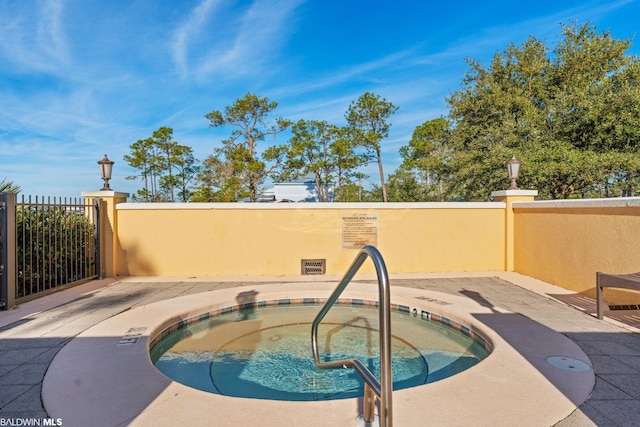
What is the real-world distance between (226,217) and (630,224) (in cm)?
726

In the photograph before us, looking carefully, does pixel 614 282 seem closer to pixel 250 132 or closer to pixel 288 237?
pixel 288 237

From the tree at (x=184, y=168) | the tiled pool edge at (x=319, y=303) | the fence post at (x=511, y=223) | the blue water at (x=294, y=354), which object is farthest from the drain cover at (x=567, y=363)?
the tree at (x=184, y=168)

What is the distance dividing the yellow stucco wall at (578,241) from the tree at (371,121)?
802 inches

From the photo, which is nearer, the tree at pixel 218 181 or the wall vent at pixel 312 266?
the wall vent at pixel 312 266

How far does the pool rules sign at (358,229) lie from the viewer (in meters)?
7.86

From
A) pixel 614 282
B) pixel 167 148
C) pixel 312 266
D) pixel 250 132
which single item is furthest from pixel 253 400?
pixel 167 148

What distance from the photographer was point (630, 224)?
491 cm

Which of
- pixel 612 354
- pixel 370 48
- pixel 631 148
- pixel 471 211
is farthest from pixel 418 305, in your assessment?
pixel 370 48

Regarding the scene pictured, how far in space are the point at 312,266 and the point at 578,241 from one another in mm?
5159

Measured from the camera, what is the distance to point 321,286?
6.43 m

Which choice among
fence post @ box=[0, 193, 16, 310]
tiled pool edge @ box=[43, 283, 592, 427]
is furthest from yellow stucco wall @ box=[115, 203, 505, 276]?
tiled pool edge @ box=[43, 283, 592, 427]

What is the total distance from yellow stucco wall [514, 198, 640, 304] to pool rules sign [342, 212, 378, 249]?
3325 millimetres

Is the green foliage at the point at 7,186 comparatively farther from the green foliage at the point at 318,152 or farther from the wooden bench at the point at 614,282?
the green foliage at the point at 318,152

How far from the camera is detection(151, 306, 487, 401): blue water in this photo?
3.37 metres
